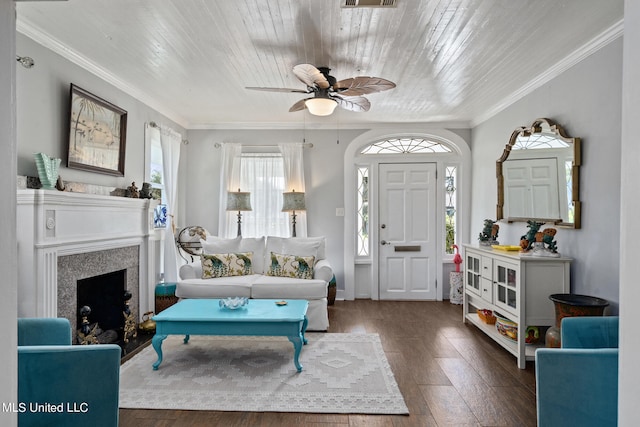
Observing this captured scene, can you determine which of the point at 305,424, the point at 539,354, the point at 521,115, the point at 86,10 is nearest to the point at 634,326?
the point at 539,354

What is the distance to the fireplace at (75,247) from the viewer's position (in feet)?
8.49

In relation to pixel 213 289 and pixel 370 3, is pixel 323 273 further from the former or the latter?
pixel 370 3

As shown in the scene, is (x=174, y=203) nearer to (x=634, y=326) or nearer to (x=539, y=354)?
(x=539, y=354)

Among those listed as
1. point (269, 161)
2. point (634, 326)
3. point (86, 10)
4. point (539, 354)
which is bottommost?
point (539, 354)

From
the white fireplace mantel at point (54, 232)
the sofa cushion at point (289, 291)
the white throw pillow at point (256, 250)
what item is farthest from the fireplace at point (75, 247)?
the sofa cushion at point (289, 291)

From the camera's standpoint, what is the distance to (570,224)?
3131 millimetres

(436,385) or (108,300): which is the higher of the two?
(108,300)

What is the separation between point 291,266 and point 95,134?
239cm

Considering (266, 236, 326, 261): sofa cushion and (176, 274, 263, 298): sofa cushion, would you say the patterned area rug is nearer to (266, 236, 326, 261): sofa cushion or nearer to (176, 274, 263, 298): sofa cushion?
(176, 274, 263, 298): sofa cushion

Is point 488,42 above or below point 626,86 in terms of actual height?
above

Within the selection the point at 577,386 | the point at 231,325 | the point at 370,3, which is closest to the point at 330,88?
the point at 370,3

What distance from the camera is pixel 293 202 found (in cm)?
520

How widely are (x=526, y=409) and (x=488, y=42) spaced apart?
259cm

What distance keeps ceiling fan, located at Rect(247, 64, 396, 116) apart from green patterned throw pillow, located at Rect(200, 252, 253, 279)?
6.56ft
